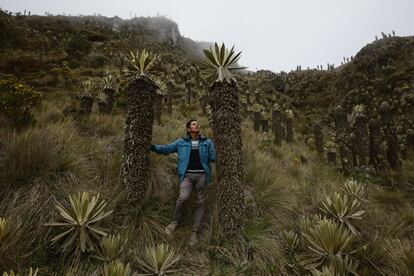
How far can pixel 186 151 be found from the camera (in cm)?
550

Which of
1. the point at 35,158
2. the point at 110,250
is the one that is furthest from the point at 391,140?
the point at 35,158

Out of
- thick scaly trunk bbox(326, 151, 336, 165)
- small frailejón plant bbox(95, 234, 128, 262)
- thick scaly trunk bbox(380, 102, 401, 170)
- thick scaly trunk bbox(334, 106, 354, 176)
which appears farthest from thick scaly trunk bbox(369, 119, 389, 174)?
small frailejón plant bbox(95, 234, 128, 262)

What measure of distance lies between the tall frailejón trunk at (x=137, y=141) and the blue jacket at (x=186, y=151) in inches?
13.0

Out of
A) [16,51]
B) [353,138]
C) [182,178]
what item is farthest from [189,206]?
[16,51]

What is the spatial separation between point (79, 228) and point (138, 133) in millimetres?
2038

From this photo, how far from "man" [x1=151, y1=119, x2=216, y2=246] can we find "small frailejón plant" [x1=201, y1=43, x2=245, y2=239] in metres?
0.38

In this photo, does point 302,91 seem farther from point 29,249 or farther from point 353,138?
point 29,249

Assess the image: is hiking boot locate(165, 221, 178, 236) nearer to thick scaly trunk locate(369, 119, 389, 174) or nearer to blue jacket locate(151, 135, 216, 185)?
blue jacket locate(151, 135, 216, 185)

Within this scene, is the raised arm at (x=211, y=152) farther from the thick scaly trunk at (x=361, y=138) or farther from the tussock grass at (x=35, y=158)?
the thick scaly trunk at (x=361, y=138)

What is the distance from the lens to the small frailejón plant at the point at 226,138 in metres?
4.94

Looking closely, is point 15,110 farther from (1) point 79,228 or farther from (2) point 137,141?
(1) point 79,228

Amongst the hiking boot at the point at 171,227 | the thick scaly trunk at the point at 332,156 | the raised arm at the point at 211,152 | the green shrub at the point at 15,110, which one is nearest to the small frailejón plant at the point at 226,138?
the raised arm at the point at 211,152

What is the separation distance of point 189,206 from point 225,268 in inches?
67.8

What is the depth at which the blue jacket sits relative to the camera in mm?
5445
